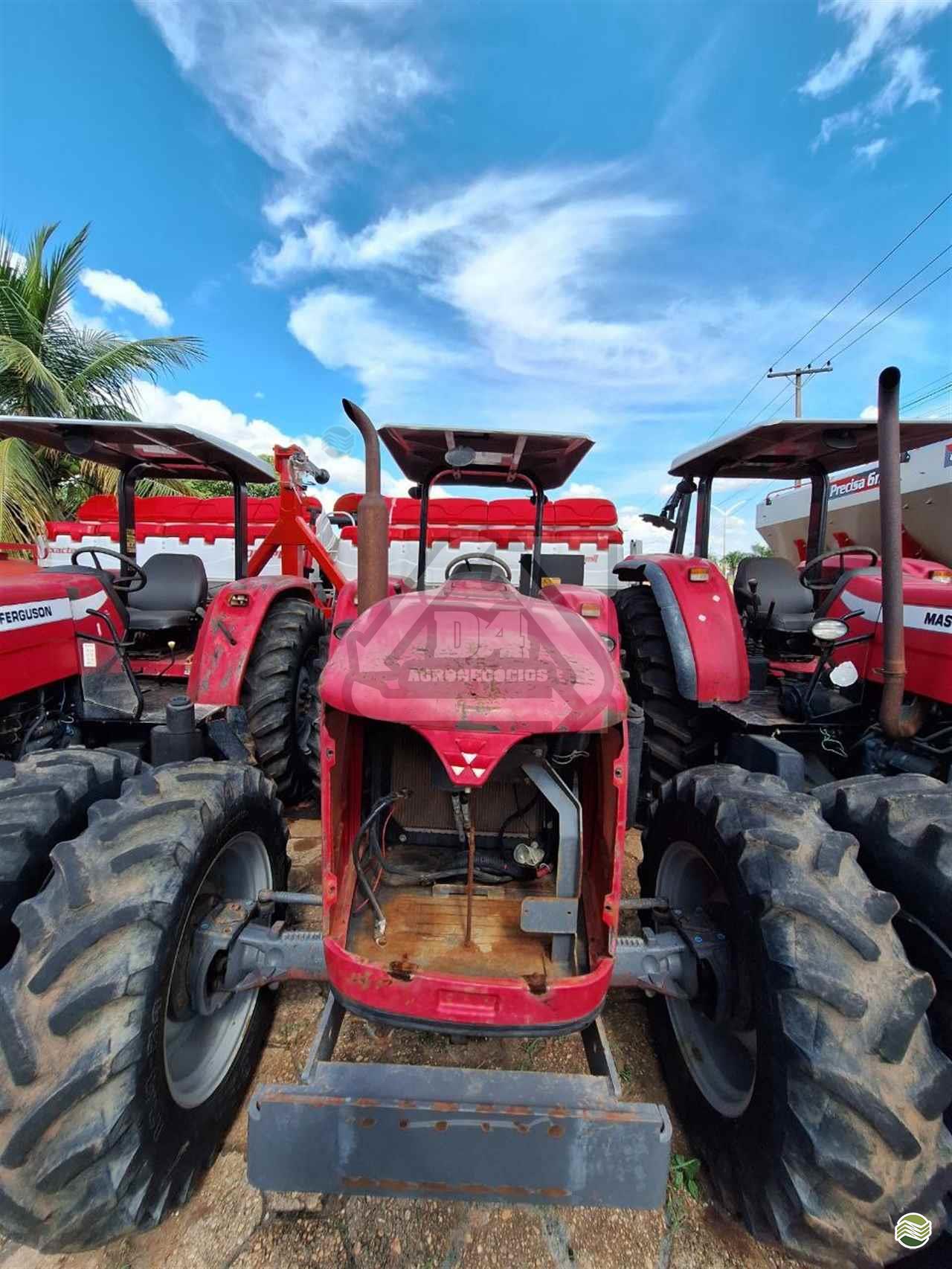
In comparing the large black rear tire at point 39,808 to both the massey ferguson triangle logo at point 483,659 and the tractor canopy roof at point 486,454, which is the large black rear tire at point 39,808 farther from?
the tractor canopy roof at point 486,454

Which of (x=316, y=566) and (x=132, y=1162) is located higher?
(x=316, y=566)

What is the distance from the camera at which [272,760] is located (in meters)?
3.59

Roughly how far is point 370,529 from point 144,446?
254cm

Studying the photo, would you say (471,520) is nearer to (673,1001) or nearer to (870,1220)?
(673,1001)

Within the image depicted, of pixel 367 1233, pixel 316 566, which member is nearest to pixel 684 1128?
pixel 367 1233

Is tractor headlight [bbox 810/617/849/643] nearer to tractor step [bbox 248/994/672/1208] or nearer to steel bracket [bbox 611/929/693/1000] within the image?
steel bracket [bbox 611/929/693/1000]

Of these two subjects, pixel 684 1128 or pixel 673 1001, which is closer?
pixel 684 1128

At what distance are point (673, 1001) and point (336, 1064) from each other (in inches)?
46.3

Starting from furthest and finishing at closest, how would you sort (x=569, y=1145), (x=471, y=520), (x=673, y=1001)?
(x=471, y=520)
(x=673, y=1001)
(x=569, y=1145)

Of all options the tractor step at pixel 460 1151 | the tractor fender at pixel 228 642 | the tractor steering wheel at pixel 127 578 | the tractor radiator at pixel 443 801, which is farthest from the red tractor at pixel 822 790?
the tractor steering wheel at pixel 127 578

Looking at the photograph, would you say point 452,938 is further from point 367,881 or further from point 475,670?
point 475,670

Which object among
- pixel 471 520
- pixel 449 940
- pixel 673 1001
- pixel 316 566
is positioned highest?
pixel 471 520

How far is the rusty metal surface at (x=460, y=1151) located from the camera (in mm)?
1354

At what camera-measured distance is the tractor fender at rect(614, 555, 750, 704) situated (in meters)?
3.39
